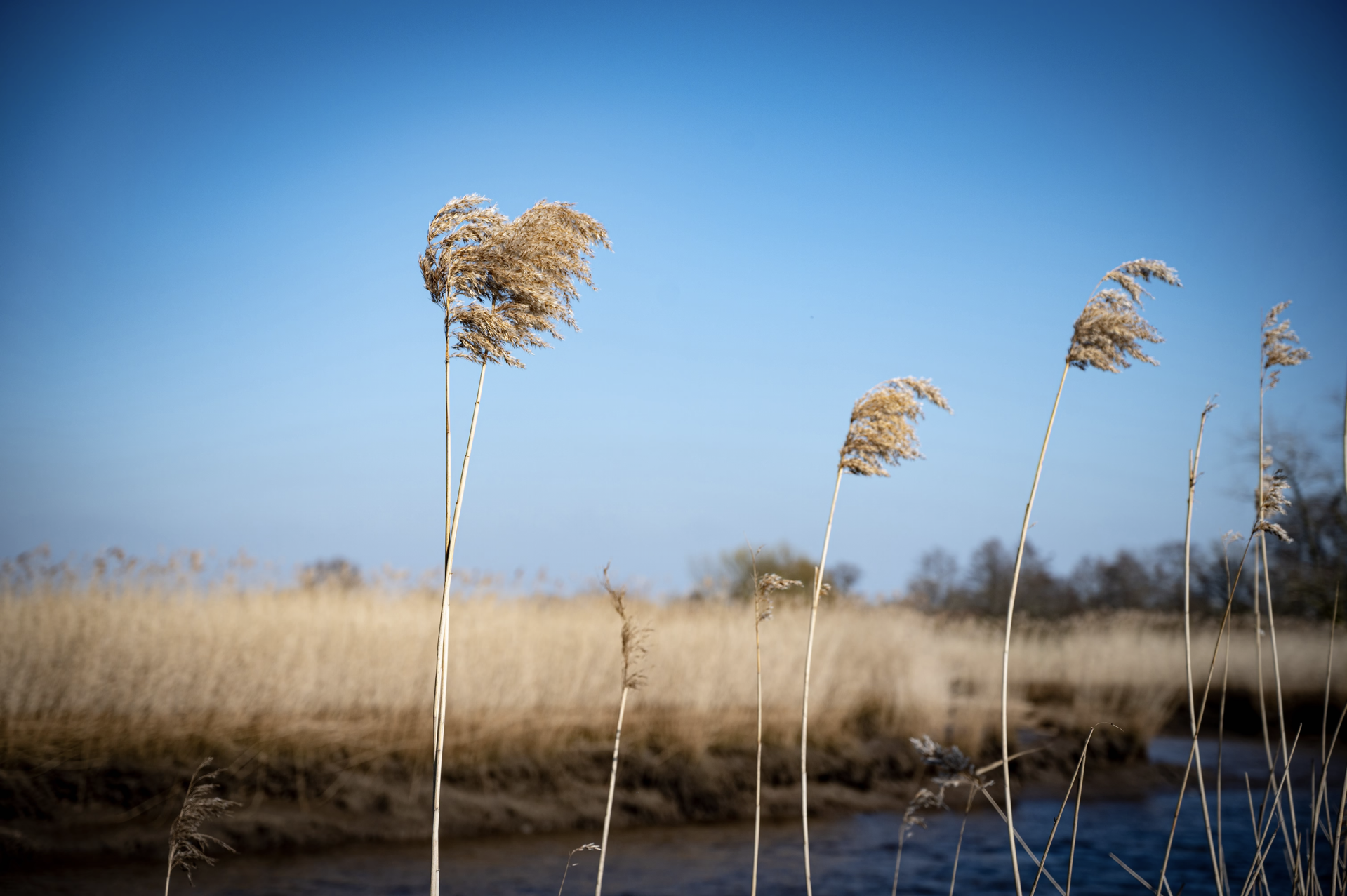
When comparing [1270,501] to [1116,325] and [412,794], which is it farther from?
[412,794]

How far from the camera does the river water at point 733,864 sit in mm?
6316

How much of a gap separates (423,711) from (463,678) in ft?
1.76

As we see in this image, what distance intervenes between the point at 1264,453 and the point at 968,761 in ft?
5.11

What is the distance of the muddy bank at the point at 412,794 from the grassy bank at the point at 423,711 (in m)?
0.02

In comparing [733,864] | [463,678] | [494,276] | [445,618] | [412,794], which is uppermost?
[494,276]

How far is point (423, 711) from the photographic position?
8375 mm

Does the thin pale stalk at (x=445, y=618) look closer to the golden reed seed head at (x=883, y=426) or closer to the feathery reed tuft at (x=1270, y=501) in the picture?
the golden reed seed head at (x=883, y=426)

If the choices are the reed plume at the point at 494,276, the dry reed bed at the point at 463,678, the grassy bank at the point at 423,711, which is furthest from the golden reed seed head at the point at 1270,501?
the grassy bank at the point at 423,711

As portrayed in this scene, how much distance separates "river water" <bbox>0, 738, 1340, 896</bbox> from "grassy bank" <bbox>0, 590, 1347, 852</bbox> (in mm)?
371

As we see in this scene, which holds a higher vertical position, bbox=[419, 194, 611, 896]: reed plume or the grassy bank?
bbox=[419, 194, 611, 896]: reed plume

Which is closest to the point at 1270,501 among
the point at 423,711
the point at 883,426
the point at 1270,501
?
the point at 1270,501

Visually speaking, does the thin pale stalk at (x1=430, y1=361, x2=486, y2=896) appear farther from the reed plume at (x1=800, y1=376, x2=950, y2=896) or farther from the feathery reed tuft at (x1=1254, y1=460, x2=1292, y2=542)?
the feathery reed tuft at (x1=1254, y1=460, x2=1292, y2=542)

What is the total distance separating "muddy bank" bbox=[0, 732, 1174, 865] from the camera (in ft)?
21.1

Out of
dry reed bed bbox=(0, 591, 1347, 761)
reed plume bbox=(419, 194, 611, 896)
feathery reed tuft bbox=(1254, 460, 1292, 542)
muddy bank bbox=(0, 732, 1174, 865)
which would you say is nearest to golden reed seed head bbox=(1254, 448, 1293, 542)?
feathery reed tuft bbox=(1254, 460, 1292, 542)
